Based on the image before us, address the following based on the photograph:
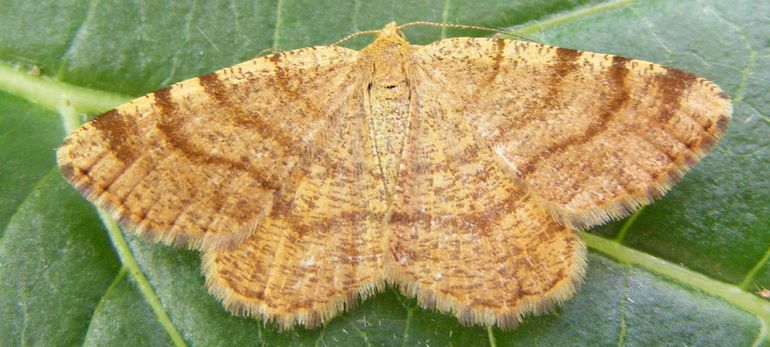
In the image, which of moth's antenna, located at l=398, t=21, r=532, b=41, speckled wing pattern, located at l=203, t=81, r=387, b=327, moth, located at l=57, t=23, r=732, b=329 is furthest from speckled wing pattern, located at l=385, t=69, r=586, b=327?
moth's antenna, located at l=398, t=21, r=532, b=41

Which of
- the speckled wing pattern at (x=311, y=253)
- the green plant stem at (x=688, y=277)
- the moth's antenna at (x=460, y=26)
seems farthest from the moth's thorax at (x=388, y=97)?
Answer: the green plant stem at (x=688, y=277)

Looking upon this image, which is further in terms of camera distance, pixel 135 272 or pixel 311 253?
pixel 135 272

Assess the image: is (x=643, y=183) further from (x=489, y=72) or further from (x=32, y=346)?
(x=32, y=346)

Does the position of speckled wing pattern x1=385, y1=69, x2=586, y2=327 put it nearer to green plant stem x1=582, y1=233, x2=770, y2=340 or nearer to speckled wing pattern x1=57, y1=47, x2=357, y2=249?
green plant stem x1=582, y1=233, x2=770, y2=340

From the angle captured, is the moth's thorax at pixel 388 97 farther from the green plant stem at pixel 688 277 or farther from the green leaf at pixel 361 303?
the green plant stem at pixel 688 277

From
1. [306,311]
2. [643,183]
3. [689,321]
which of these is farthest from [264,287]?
[689,321]

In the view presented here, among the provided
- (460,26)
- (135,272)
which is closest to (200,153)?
(135,272)

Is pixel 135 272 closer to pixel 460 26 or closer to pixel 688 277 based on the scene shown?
pixel 460 26
